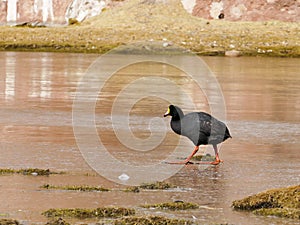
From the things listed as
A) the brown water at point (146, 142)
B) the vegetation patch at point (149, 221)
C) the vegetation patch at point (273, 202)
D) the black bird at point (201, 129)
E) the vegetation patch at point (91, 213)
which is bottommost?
the brown water at point (146, 142)

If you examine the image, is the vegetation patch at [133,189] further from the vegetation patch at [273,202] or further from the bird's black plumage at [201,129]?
the bird's black plumage at [201,129]

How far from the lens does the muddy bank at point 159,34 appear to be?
36031 mm

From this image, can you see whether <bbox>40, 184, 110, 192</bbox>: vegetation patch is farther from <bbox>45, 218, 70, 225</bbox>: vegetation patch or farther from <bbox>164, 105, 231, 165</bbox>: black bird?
<bbox>164, 105, 231, 165</bbox>: black bird

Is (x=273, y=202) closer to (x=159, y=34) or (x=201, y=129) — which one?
(x=201, y=129)

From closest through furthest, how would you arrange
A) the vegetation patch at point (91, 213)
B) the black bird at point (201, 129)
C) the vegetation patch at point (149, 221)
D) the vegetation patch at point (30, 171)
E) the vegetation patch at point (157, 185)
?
the vegetation patch at point (149, 221), the vegetation patch at point (91, 213), the vegetation patch at point (157, 185), the vegetation patch at point (30, 171), the black bird at point (201, 129)

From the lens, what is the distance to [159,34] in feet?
125

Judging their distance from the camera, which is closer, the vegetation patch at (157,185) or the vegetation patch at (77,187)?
the vegetation patch at (77,187)

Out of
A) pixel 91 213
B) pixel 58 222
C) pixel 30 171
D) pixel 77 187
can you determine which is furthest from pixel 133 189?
pixel 58 222

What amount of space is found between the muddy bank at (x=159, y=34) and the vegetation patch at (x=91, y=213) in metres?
26.1

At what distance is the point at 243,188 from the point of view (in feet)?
33.3

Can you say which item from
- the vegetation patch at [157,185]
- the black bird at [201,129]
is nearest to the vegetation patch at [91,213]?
the vegetation patch at [157,185]

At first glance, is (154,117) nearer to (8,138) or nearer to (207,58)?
(8,138)

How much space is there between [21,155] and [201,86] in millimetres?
11153

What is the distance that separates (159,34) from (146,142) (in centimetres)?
2484
